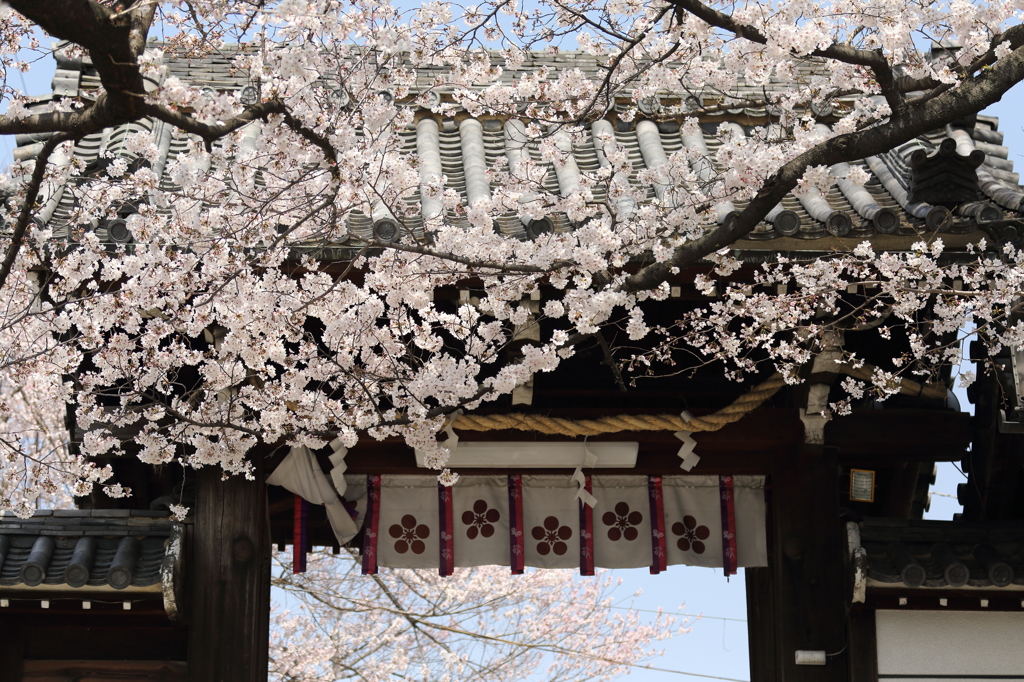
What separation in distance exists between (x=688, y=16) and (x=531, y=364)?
5.48 ft

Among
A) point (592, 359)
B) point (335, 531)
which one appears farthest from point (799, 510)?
point (335, 531)

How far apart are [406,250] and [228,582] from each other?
7.17 feet

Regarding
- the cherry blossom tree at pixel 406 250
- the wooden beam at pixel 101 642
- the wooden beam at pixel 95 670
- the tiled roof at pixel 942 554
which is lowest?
the wooden beam at pixel 95 670

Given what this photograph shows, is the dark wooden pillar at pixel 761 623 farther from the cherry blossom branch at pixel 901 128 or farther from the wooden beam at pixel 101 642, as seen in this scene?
the wooden beam at pixel 101 642

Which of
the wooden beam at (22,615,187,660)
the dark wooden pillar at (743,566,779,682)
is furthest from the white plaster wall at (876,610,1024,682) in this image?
the wooden beam at (22,615,187,660)

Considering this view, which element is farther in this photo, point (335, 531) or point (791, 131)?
point (335, 531)

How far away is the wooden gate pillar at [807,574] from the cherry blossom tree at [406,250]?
0.68 m

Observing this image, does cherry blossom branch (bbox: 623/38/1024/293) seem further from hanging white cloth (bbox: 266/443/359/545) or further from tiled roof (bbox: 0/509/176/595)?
tiled roof (bbox: 0/509/176/595)

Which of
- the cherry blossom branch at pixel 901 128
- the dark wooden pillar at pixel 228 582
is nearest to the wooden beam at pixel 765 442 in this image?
the dark wooden pillar at pixel 228 582

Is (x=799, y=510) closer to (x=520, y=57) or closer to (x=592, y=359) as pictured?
(x=592, y=359)

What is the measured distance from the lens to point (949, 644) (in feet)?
19.2

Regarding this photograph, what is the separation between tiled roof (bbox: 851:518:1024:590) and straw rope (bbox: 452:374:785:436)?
84cm

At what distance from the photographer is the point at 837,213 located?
535cm

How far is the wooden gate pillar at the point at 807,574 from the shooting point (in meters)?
5.87
